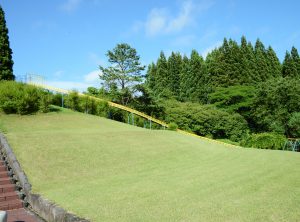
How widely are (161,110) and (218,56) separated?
82.8 feet

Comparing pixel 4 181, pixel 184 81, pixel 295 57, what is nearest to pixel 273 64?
pixel 295 57

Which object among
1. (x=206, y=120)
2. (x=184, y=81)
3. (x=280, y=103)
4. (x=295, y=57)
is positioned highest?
(x=295, y=57)

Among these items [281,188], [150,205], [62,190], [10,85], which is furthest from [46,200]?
[10,85]

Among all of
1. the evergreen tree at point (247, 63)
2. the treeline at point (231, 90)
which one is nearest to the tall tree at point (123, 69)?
the treeline at point (231, 90)

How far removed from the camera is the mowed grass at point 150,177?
6.30 m

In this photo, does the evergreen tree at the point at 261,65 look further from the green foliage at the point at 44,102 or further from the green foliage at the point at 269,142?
the green foliage at the point at 44,102

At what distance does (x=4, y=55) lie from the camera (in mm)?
26078

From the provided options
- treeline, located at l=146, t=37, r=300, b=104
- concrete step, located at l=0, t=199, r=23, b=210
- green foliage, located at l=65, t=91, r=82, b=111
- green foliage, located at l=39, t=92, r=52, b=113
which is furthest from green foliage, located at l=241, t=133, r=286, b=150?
treeline, located at l=146, t=37, r=300, b=104

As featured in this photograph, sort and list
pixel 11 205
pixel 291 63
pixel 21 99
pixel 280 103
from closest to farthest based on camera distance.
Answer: pixel 11 205 → pixel 21 99 → pixel 280 103 → pixel 291 63

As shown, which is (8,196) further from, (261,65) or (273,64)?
(273,64)

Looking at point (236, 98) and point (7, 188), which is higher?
point (236, 98)

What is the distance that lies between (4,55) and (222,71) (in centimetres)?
4093

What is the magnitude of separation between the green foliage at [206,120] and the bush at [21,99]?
80.1ft

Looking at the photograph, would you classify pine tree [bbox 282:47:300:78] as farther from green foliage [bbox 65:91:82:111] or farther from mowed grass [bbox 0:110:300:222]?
mowed grass [bbox 0:110:300:222]
